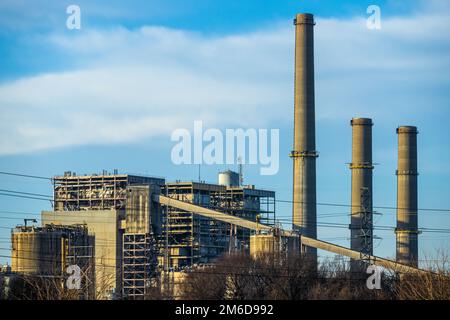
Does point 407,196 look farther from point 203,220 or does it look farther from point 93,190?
point 93,190

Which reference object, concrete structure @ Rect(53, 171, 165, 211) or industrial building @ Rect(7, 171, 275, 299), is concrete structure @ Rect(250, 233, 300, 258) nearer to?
industrial building @ Rect(7, 171, 275, 299)

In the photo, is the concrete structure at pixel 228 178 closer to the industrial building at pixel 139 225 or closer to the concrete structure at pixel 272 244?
the industrial building at pixel 139 225

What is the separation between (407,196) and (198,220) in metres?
17.4

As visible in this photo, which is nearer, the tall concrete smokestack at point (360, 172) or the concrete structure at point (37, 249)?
the concrete structure at point (37, 249)

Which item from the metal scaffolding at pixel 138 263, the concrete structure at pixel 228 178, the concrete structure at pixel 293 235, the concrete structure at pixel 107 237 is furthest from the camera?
the concrete structure at pixel 228 178

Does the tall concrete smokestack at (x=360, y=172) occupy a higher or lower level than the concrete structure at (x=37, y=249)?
higher

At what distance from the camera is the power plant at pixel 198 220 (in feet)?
209

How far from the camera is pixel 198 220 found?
71062mm

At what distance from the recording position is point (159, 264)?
6775cm

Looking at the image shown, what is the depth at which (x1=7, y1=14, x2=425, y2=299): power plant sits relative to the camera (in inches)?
2504

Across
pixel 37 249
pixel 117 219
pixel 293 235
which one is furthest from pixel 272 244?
pixel 37 249

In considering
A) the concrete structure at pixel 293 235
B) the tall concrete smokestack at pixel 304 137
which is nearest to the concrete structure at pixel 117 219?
the concrete structure at pixel 293 235

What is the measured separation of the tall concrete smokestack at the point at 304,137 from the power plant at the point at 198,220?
0.22ft
